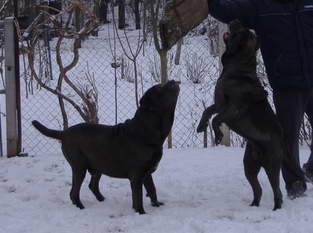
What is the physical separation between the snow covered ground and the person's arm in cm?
148

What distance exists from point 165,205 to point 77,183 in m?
0.73

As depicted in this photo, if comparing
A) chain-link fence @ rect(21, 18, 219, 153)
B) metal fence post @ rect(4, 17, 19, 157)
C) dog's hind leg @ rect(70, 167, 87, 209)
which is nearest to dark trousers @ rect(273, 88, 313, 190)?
dog's hind leg @ rect(70, 167, 87, 209)

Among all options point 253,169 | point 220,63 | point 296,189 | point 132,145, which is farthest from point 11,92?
point 296,189

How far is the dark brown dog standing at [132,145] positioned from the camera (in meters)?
4.44

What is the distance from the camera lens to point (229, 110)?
4375mm

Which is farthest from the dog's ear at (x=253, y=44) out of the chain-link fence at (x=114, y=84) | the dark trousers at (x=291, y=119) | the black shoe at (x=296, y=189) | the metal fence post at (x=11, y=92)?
the metal fence post at (x=11, y=92)

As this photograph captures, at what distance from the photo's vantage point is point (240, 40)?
433cm

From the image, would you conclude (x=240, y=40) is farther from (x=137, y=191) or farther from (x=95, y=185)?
(x=95, y=185)

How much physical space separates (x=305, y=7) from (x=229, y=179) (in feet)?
5.67

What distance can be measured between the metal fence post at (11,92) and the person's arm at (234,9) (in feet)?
9.44

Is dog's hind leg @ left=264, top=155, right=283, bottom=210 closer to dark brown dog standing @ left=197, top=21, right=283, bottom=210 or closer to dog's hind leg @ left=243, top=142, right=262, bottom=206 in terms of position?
dark brown dog standing @ left=197, top=21, right=283, bottom=210

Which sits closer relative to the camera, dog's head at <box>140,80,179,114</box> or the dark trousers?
dog's head at <box>140,80,179,114</box>

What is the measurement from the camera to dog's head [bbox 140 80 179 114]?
4.42 metres

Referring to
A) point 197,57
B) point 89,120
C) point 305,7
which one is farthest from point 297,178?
point 197,57
